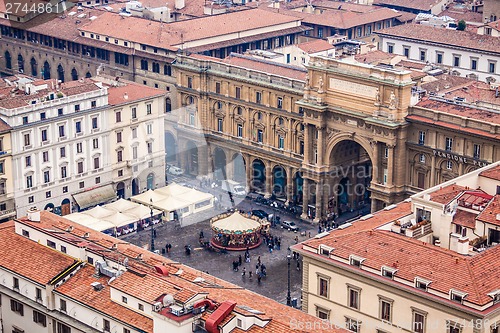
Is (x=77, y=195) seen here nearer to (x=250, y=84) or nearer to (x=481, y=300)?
(x=250, y=84)

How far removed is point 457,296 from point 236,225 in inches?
2030

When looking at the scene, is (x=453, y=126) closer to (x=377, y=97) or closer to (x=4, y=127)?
(x=377, y=97)

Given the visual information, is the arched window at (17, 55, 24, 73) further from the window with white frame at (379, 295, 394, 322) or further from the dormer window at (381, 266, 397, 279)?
the dormer window at (381, 266, 397, 279)

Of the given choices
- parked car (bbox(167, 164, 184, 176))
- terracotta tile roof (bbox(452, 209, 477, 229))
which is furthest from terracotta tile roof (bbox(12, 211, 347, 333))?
parked car (bbox(167, 164, 184, 176))

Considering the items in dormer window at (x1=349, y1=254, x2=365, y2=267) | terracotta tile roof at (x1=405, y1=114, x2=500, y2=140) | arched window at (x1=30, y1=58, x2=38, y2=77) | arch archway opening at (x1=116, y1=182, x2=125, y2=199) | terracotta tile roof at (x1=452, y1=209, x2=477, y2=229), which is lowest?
arch archway opening at (x1=116, y1=182, x2=125, y2=199)

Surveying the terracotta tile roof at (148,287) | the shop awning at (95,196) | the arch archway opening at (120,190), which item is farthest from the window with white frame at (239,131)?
the terracotta tile roof at (148,287)

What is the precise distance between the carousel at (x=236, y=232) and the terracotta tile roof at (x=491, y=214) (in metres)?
40.6

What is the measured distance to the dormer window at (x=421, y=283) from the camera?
84.6m

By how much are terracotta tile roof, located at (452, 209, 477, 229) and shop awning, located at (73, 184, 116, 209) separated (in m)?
58.1

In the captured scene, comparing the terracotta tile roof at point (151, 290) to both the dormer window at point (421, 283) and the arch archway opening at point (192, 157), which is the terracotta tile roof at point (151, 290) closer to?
the dormer window at point (421, 283)

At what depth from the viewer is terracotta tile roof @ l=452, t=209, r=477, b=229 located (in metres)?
95.2

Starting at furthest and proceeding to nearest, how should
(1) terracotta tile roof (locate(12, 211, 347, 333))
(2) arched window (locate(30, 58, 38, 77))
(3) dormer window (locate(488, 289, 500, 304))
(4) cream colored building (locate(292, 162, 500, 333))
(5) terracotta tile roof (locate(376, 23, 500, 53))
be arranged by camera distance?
(2) arched window (locate(30, 58, 38, 77))
(5) terracotta tile roof (locate(376, 23, 500, 53))
(4) cream colored building (locate(292, 162, 500, 333))
(3) dormer window (locate(488, 289, 500, 304))
(1) terracotta tile roof (locate(12, 211, 347, 333))

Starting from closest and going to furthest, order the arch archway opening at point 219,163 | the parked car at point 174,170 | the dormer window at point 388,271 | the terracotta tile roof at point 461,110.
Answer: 1. the dormer window at point 388,271
2. the terracotta tile roof at point 461,110
3. the arch archway opening at point 219,163
4. the parked car at point 174,170

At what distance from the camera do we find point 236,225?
13162cm
